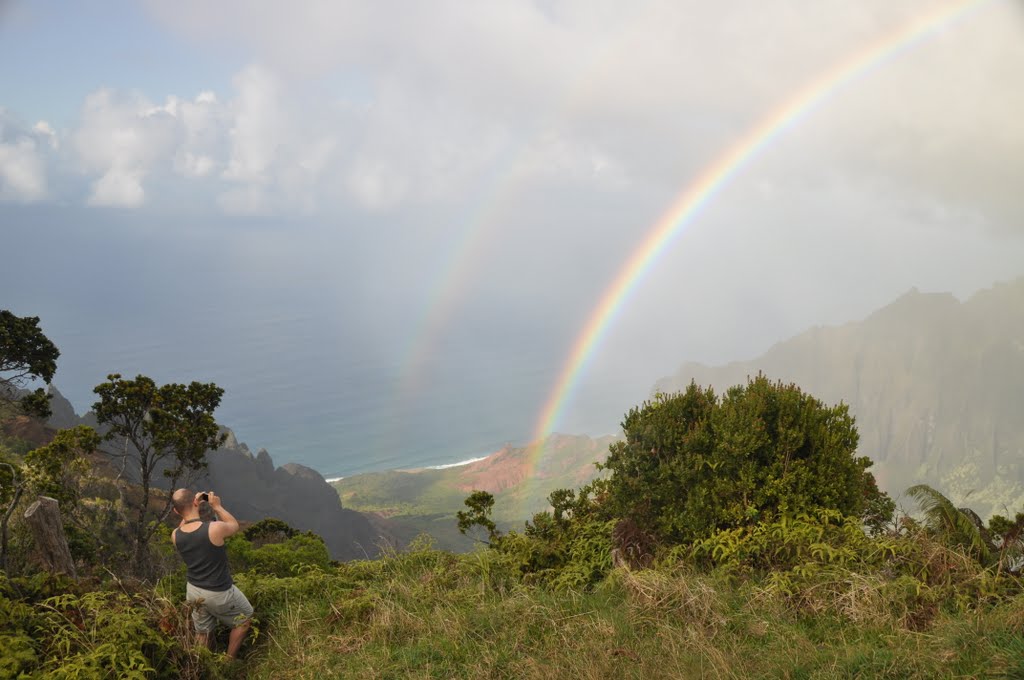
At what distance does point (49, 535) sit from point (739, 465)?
8047 mm

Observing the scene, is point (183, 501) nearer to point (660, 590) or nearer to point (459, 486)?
point (660, 590)

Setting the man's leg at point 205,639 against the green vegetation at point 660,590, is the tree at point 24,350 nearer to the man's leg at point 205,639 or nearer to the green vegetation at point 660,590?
the green vegetation at point 660,590

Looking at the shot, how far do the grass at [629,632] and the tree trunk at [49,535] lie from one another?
1.98 m

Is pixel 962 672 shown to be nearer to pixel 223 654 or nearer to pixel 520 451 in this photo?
pixel 223 654

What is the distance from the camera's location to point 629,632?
637 centimetres

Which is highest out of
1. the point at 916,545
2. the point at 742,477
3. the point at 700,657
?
the point at 742,477

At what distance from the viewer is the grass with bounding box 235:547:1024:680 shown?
5.39m

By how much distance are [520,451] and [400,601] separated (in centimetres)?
18807

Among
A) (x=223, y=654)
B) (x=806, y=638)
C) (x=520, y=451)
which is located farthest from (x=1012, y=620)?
(x=520, y=451)

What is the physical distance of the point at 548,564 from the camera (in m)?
9.46

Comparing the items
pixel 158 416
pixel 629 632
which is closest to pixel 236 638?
pixel 629 632

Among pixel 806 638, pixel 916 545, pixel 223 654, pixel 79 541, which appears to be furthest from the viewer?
pixel 79 541

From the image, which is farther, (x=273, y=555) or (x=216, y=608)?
(x=273, y=555)

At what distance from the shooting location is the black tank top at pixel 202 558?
22.6ft
